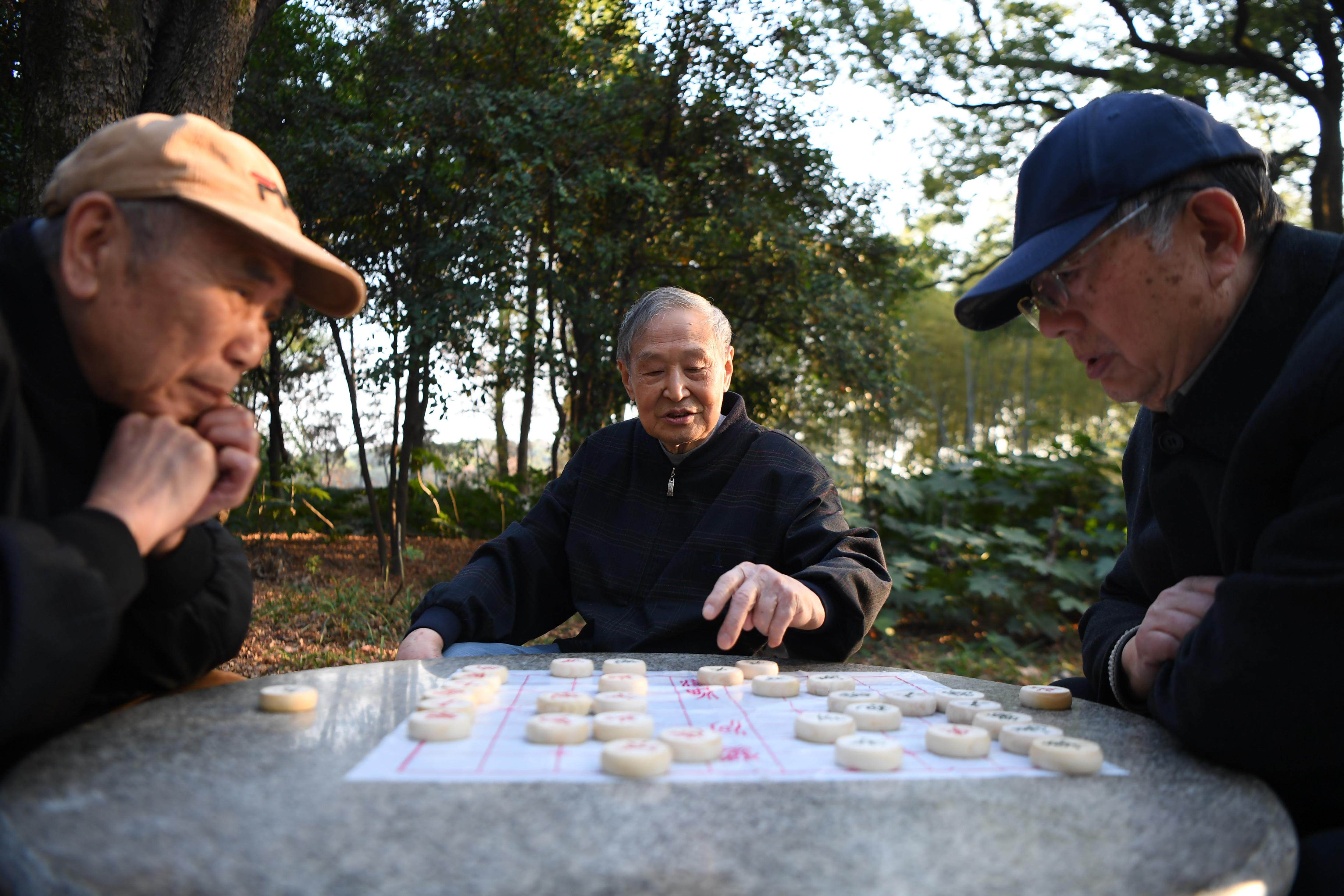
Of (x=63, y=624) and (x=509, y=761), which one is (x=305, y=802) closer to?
(x=509, y=761)

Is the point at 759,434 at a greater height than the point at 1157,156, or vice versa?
the point at 1157,156

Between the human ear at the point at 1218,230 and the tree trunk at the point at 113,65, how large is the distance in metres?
4.04

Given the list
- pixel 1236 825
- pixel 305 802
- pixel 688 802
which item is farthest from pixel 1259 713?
pixel 305 802

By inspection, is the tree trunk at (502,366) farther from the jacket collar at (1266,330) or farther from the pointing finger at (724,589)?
the jacket collar at (1266,330)

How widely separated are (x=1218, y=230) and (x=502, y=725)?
145cm

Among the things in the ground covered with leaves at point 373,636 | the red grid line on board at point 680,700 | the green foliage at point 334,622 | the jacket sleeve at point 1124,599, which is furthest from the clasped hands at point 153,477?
the green foliage at point 334,622

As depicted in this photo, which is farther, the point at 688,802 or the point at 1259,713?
the point at 1259,713

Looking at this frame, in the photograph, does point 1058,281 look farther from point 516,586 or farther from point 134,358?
point 516,586

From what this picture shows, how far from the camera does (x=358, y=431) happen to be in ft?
26.1

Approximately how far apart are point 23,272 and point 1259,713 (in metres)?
1.94

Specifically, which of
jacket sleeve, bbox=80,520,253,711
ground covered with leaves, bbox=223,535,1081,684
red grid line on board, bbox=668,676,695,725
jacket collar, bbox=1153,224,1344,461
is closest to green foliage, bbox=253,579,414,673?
ground covered with leaves, bbox=223,535,1081,684

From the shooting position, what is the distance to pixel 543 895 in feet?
2.71

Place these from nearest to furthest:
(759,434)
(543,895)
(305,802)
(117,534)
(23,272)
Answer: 1. (543,895)
2. (305,802)
3. (117,534)
4. (23,272)
5. (759,434)

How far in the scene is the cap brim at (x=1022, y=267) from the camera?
1.54m
